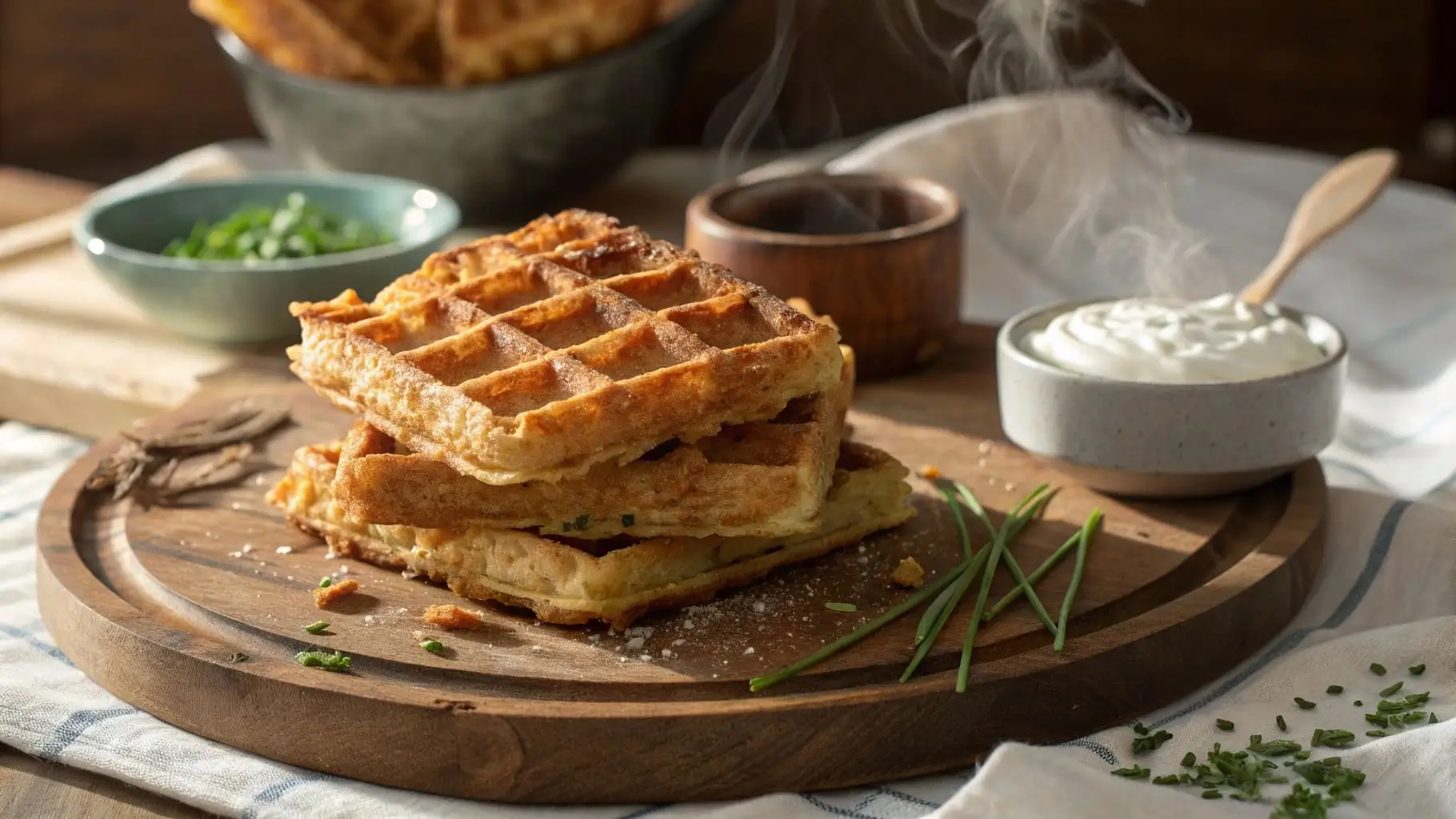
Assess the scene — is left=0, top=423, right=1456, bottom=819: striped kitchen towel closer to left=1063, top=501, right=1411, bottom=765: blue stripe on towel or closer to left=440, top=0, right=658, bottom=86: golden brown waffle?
left=1063, top=501, right=1411, bottom=765: blue stripe on towel

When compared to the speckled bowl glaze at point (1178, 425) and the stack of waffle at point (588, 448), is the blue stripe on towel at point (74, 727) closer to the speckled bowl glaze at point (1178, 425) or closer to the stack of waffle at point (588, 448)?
the stack of waffle at point (588, 448)

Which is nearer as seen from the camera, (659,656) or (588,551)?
(659,656)

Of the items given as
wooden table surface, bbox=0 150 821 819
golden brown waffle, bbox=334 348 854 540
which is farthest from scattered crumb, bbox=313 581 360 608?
wooden table surface, bbox=0 150 821 819

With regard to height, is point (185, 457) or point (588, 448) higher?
point (588, 448)

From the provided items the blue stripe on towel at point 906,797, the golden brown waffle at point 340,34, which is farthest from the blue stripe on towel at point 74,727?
the golden brown waffle at point 340,34

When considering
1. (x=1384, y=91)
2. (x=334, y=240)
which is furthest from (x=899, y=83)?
(x=334, y=240)

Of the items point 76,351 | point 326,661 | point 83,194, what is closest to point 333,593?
point 326,661

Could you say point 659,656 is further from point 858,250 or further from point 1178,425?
point 858,250
